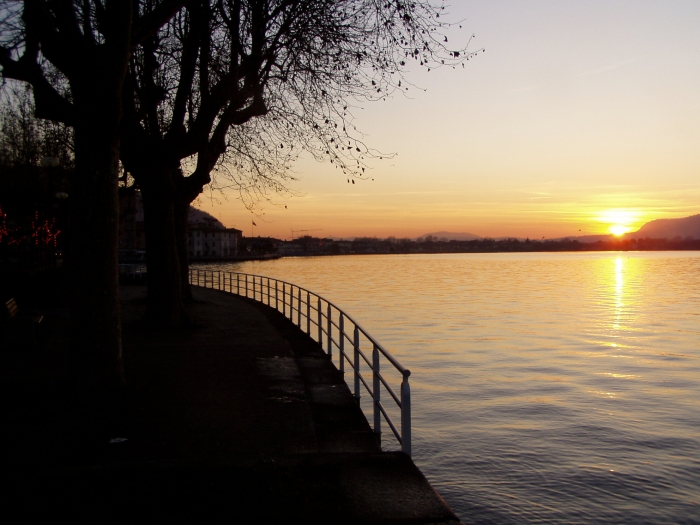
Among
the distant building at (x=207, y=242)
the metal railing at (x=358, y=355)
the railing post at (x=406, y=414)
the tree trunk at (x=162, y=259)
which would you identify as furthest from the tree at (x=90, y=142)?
the distant building at (x=207, y=242)

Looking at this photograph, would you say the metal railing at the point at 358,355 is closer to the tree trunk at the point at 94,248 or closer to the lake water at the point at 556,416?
the lake water at the point at 556,416

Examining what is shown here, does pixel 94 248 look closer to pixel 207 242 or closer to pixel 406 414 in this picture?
pixel 406 414

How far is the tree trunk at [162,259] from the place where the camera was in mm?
14516

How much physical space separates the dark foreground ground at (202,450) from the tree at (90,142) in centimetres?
69

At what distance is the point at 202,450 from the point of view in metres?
6.13

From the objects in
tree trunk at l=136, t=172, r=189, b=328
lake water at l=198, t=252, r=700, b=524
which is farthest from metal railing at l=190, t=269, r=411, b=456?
tree trunk at l=136, t=172, r=189, b=328

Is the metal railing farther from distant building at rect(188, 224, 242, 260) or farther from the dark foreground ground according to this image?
distant building at rect(188, 224, 242, 260)

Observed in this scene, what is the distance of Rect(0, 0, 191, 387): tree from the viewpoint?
25.7ft

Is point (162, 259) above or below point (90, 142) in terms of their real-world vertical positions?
below

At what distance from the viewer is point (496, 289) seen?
60062 millimetres

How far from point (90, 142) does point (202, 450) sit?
3979mm

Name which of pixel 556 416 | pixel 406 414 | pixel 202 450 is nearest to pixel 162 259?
pixel 556 416

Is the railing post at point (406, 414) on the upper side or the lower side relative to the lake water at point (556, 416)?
upper

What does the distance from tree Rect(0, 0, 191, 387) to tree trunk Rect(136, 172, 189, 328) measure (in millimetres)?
6233
